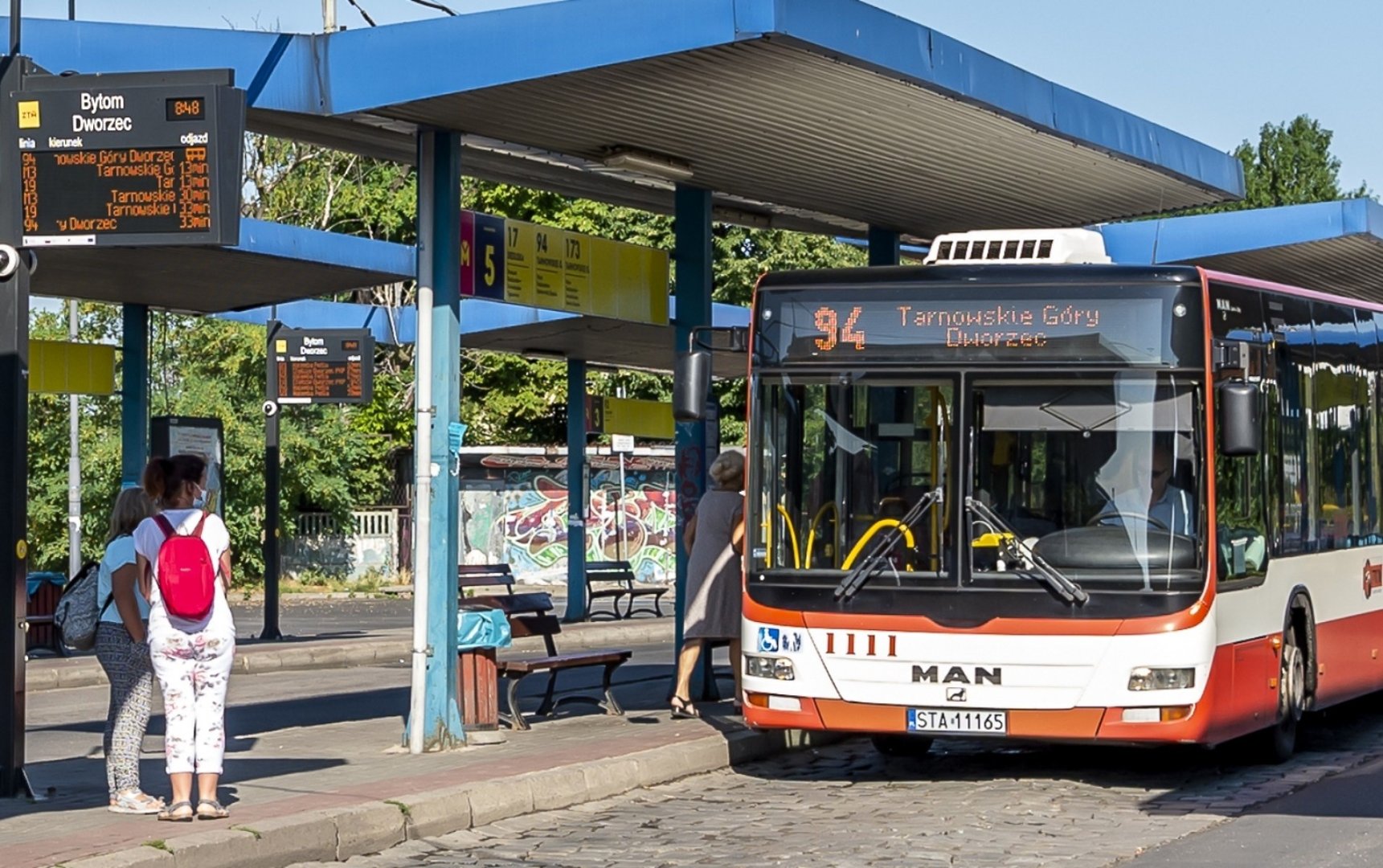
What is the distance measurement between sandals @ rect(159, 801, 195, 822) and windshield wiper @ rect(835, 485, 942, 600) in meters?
4.04

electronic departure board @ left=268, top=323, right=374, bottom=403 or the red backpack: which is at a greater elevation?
electronic departure board @ left=268, top=323, right=374, bottom=403

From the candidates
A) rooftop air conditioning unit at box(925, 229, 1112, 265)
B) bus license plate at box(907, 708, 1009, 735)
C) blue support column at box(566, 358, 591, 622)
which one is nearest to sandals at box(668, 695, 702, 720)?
bus license plate at box(907, 708, 1009, 735)

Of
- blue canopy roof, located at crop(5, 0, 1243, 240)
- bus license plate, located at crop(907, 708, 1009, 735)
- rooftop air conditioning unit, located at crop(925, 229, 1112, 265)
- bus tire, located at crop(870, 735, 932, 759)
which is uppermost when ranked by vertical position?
blue canopy roof, located at crop(5, 0, 1243, 240)

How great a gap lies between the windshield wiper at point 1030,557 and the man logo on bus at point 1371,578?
172 inches

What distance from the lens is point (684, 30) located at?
10953mm

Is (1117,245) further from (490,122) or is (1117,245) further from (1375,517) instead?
(490,122)

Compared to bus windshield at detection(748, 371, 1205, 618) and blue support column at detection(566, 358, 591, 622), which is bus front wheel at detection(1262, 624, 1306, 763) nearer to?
bus windshield at detection(748, 371, 1205, 618)

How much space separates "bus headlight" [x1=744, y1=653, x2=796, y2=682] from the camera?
11977 millimetres

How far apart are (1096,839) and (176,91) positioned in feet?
19.0

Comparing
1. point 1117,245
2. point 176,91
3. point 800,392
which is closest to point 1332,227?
point 1117,245

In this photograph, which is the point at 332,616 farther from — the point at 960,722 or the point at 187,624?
the point at 187,624

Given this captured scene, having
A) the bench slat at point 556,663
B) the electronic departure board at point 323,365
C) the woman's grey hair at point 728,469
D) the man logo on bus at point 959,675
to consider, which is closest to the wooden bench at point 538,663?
the bench slat at point 556,663

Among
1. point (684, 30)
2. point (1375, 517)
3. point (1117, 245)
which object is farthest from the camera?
point (1117, 245)

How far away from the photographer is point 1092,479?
38.1 ft
